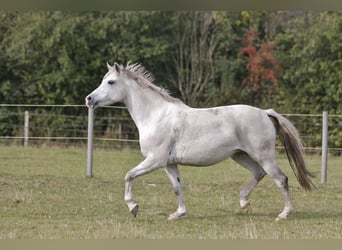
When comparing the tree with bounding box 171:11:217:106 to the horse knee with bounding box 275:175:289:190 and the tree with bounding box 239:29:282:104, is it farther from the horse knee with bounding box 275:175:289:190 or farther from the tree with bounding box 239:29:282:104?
the horse knee with bounding box 275:175:289:190

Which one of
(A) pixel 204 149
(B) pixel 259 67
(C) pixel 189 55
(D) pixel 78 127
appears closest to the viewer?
(A) pixel 204 149

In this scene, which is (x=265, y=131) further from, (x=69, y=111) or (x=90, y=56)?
(x=90, y=56)

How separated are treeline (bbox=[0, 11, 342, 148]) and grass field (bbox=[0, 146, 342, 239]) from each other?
9013 mm

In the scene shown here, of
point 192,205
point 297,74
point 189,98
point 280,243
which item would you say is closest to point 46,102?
point 189,98

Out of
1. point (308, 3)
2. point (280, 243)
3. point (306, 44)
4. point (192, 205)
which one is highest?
point (306, 44)

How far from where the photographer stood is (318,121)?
62.3 ft

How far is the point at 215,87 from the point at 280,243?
23.2 meters

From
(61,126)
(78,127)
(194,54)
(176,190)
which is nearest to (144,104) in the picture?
(176,190)

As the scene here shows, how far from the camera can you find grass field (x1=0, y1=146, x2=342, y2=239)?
222 inches

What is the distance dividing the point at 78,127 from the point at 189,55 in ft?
21.2

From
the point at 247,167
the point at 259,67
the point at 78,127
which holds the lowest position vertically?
the point at 78,127

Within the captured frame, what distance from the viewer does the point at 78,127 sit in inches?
829

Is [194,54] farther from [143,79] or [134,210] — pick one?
[134,210]

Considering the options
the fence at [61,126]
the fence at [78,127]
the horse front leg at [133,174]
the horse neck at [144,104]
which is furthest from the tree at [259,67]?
the horse front leg at [133,174]
